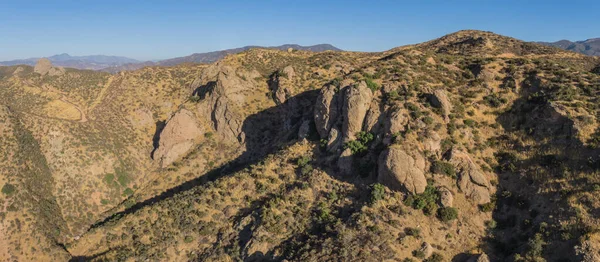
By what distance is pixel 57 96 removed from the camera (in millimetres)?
92188

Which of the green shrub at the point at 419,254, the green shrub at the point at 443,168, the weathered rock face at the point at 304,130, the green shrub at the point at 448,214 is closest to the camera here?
the green shrub at the point at 419,254

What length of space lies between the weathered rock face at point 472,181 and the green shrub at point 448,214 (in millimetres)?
3227

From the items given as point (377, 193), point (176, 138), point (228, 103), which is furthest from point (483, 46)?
point (176, 138)

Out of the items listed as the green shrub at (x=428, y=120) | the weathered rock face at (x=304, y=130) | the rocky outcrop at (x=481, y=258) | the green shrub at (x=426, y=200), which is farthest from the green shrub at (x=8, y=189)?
the rocky outcrop at (x=481, y=258)

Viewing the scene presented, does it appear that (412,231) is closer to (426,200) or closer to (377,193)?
(426,200)

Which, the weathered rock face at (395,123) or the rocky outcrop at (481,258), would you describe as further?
the weathered rock face at (395,123)

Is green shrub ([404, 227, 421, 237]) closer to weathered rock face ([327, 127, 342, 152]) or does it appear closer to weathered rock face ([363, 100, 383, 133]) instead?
weathered rock face ([363, 100, 383, 133])

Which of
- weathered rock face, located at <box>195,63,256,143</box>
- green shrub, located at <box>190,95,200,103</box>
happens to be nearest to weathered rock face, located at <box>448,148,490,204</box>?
weathered rock face, located at <box>195,63,256,143</box>

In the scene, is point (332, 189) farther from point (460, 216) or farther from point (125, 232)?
point (125, 232)

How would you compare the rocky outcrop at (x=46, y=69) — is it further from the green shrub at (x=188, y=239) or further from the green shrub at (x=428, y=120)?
the green shrub at (x=428, y=120)

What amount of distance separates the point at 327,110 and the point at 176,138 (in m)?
37.8

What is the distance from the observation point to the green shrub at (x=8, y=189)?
57287 mm

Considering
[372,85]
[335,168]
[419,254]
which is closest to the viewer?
[419,254]

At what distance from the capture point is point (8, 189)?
57.6 metres
